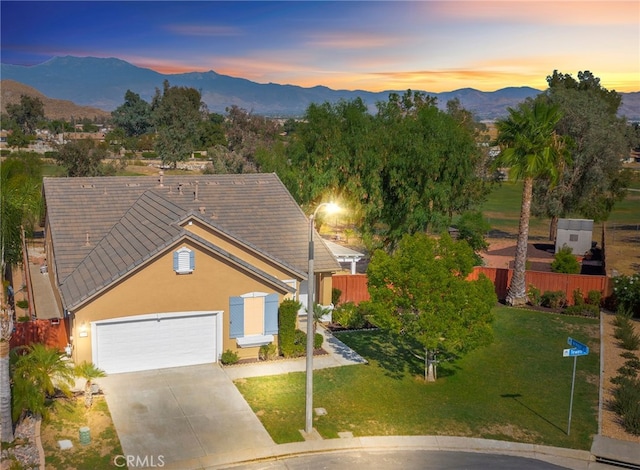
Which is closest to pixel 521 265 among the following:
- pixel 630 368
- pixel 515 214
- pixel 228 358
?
pixel 630 368

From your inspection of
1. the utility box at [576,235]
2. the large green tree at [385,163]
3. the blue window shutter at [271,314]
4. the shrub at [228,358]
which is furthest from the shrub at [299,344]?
the utility box at [576,235]

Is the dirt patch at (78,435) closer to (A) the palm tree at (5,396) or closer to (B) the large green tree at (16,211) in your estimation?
(A) the palm tree at (5,396)

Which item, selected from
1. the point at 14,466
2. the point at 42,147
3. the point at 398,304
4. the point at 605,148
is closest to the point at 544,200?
the point at 605,148

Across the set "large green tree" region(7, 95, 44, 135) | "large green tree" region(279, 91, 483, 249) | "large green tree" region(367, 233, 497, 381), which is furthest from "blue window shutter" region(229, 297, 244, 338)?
"large green tree" region(7, 95, 44, 135)

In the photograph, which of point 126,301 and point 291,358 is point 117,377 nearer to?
point 126,301

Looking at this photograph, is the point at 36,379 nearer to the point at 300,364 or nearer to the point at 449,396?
the point at 300,364

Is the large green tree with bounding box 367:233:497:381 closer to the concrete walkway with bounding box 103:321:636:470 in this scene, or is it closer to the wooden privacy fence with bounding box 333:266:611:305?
the concrete walkway with bounding box 103:321:636:470

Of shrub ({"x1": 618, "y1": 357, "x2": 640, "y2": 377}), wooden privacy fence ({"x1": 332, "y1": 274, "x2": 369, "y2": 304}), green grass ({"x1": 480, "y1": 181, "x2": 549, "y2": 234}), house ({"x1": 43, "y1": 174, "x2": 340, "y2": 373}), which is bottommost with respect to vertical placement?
green grass ({"x1": 480, "y1": 181, "x2": 549, "y2": 234})
